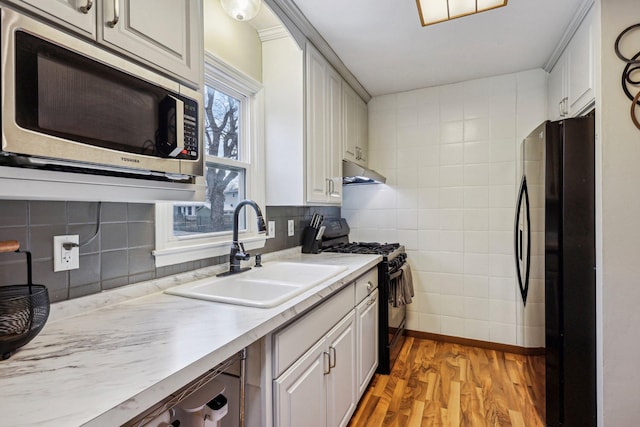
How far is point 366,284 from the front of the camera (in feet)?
6.66

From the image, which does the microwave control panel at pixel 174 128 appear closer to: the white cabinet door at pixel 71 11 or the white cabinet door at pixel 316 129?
the white cabinet door at pixel 71 11

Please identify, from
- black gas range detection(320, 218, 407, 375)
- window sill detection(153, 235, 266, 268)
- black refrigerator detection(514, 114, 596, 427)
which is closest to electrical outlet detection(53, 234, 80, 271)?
window sill detection(153, 235, 266, 268)

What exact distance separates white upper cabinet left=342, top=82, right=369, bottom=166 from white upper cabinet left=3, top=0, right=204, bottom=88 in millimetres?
1593

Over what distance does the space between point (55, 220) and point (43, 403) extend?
2.11 ft

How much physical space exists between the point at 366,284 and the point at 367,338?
356mm

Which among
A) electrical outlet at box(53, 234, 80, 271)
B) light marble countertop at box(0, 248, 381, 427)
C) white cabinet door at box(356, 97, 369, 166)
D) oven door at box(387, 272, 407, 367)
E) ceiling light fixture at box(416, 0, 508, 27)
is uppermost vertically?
ceiling light fixture at box(416, 0, 508, 27)

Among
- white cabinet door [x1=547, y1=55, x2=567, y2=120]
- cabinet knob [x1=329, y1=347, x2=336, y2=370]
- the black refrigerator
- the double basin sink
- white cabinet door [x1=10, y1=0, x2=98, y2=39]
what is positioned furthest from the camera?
white cabinet door [x1=547, y1=55, x2=567, y2=120]

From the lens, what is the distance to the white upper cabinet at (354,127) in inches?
103

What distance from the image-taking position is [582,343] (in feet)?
5.30

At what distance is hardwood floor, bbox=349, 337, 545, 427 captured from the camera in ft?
6.10

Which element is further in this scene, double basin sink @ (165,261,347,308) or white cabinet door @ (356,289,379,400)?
white cabinet door @ (356,289,379,400)

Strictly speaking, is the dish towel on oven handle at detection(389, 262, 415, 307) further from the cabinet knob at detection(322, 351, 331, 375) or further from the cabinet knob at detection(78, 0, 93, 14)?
the cabinet knob at detection(78, 0, 93, 14)

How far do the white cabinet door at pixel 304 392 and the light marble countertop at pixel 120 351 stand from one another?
0.76 ft

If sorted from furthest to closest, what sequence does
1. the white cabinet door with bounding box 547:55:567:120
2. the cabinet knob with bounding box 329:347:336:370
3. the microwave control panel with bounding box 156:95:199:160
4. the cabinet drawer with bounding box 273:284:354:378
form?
1. the white cabinet door with bounding box 547:55:567:120
2. the cabinet knob with bounding box 329:347:336:370
3. the cabinet drawer with bounding box 273:284:354:378
4. the microwave control panel with bounding box 156:95:199:160
